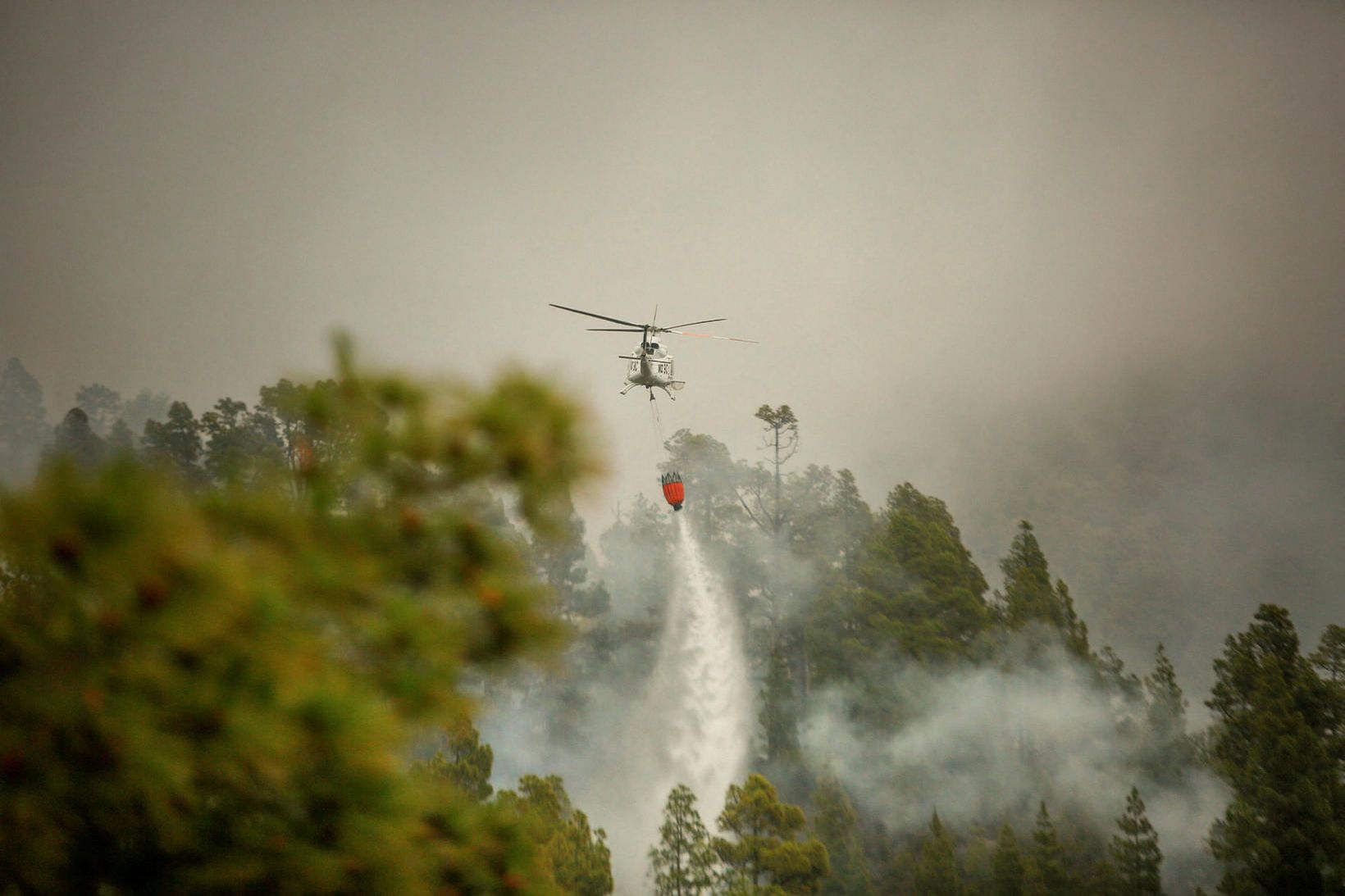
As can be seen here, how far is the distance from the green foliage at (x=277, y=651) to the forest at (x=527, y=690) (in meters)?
0.01

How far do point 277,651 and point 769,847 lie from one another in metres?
16.8

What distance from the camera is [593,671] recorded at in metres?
39.8

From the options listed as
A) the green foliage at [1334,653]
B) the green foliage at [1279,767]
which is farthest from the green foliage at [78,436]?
the green foliage at [1334,653]

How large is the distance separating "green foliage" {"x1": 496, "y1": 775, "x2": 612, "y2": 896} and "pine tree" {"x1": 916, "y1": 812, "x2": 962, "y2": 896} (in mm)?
10114

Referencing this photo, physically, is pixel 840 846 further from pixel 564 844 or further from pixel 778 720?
pixel 564 844

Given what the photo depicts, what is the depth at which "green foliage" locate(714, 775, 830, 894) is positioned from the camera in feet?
53.8

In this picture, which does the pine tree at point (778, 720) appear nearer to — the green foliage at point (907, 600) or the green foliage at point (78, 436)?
the green foliage at point (907, 600)

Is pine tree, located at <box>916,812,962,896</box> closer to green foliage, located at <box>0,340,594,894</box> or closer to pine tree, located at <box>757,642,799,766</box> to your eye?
pine tree, located at <box>757,642,799,766</box>

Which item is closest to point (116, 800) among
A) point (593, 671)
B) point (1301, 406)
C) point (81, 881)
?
point (81, 881)

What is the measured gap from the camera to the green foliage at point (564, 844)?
1255 cm

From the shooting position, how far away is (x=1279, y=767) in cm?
1745

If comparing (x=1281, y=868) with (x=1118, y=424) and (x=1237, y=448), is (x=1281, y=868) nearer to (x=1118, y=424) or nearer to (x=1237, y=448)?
(x=1237, y=448)

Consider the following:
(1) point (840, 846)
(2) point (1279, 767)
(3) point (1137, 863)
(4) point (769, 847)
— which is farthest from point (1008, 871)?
(4) point (769, 847)

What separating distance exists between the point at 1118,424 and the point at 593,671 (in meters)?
74.9
